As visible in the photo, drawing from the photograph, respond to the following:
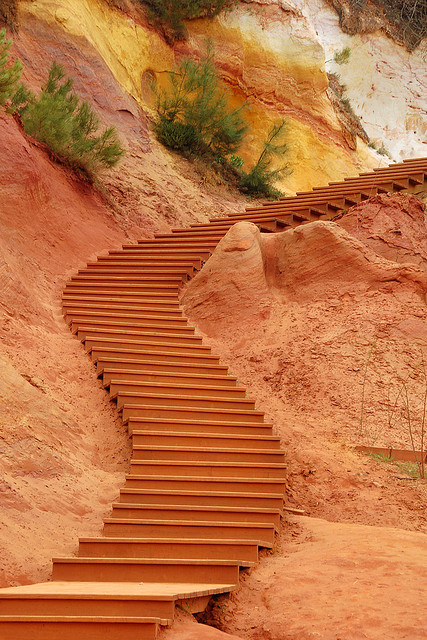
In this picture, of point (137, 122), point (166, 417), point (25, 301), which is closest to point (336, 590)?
point (166, 417)

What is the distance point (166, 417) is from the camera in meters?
7.43

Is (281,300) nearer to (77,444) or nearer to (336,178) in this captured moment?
(77,444)

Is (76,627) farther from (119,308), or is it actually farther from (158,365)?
(119,308)

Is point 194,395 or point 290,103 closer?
point 194,395

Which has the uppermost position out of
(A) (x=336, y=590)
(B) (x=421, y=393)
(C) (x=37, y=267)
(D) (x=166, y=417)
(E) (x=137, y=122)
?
(E) (x=137, y=122)

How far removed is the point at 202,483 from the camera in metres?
6.44

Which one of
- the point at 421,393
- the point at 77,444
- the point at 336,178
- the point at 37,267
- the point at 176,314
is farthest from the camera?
the point at 336,178

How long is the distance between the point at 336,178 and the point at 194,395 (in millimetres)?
14353

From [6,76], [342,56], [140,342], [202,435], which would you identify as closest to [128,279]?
[140,342]

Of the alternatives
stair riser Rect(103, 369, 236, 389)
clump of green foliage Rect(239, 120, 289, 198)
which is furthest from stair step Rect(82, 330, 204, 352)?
clump of green foliage Rect(239, 120, 289, 198)

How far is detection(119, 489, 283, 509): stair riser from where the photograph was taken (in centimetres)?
617

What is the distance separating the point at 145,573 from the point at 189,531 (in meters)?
0.72

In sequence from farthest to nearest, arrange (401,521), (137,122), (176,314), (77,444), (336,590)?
1. (137,122)
2. (176,314)
3. (77,444)
4. (401,521)
5. (336,590)

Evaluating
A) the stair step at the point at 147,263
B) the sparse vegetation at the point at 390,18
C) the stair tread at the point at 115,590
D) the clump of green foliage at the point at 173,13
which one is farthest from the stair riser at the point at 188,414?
the sparse vegetation at the point at 390,18
